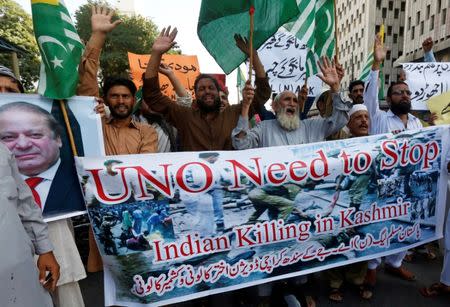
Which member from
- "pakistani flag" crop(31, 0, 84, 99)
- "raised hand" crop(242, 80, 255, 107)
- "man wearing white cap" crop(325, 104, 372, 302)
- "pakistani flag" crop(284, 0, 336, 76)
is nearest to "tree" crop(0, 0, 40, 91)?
"pakistani flag" crop(284, 0, 336, 76)

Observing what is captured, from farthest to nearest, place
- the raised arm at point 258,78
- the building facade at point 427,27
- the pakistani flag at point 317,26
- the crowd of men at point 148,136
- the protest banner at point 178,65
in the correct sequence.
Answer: the building facade at point 427,27 < the protest banner at point 178,65 < the pakistani flag at point 317,26 < the raised arm at point 258,78 < the crowd of men at point 148,136

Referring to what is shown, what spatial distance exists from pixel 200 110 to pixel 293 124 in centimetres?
89

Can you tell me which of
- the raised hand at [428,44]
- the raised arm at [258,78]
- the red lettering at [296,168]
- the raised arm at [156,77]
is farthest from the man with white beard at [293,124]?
the raised hand at [428,44]

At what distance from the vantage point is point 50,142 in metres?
2.07

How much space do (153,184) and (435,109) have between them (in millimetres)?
3202

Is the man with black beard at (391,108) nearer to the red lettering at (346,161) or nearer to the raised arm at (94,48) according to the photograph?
the red lettering at (346,161)

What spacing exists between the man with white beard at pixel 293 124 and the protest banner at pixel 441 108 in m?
1.39

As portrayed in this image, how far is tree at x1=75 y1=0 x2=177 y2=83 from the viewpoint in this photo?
61.1 feet

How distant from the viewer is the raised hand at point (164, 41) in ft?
8.81

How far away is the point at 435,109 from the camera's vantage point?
344 cm

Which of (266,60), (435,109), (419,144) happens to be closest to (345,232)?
(419,144)

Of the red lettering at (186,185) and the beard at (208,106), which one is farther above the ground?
the beard at (208,106)

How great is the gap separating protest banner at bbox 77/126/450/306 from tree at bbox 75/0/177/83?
1758cm

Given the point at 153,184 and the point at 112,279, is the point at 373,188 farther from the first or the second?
the point at 112,279
